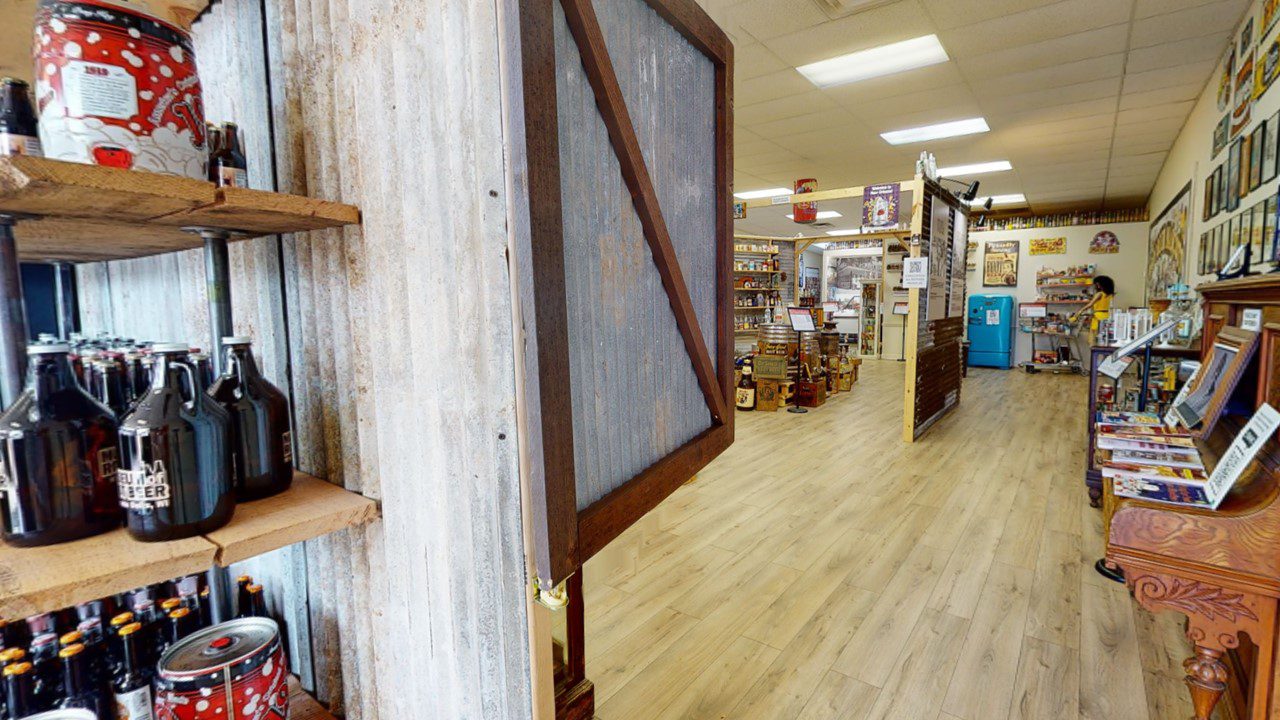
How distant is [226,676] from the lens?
85cm

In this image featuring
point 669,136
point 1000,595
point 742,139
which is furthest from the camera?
point 742,139

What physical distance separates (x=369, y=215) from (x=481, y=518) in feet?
1.60

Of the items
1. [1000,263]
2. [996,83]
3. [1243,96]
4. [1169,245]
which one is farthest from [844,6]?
[1000,263]

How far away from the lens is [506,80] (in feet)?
2.19

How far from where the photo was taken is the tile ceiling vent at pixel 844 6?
3.74 m

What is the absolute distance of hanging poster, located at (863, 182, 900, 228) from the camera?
5.77 meters

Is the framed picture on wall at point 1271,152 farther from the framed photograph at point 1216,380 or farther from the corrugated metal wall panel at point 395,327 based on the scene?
the corrugated metal wall panel at point 395,327

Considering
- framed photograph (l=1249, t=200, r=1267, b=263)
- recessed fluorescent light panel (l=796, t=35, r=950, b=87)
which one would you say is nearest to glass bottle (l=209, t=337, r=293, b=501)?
framed photograph (l=1249, t=200, r=1267, b=263)

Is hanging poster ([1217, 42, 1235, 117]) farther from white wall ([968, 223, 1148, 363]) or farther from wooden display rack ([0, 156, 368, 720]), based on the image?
white wall ([968, 223, 1148, 363])

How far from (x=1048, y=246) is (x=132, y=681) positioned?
46.0ft

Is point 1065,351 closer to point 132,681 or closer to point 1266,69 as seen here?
point 1266,69

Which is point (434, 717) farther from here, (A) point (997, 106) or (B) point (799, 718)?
(A) point (997, 106)

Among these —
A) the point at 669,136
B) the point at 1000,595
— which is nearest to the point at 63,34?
the point at 669,136

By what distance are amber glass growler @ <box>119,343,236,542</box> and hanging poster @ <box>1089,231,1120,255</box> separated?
13934mm
